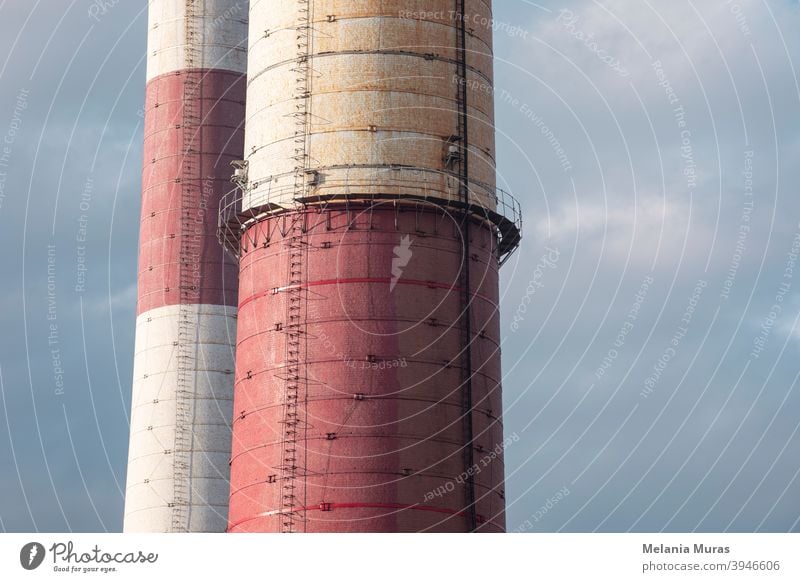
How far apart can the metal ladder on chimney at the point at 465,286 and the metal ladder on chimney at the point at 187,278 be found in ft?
80.4

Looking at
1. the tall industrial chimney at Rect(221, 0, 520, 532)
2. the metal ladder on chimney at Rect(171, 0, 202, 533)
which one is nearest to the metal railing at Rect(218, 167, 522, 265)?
the tall industrial chimney at Rect(221, 0, 520, 532)

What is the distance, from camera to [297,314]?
6003cm

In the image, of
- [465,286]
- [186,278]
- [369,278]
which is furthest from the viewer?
[186,278]

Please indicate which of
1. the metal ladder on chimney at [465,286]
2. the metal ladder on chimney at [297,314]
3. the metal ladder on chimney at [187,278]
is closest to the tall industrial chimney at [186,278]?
the metal ladder on chimney at [187,278]

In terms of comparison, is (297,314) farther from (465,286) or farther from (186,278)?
(186,278)

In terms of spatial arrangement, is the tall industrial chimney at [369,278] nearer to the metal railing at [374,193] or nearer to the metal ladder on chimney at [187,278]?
the metal railing at [374,193]

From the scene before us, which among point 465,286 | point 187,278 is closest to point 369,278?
point 465,286

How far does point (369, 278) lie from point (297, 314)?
10.1 ft

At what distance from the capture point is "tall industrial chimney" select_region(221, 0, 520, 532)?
191 ft

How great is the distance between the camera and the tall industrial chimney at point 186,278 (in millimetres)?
81000
